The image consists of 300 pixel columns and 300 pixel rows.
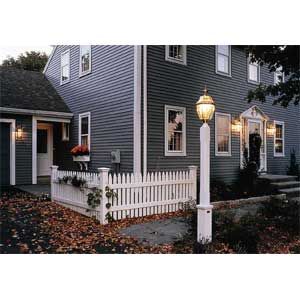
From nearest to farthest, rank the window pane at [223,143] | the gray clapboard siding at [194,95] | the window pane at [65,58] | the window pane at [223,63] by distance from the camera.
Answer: the gray clapboard siding at [194,95] < the window pane at [223,63] < the window pane at [223,143] < the window pane at [65,58]

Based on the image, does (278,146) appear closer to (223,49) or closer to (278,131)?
(278,131)

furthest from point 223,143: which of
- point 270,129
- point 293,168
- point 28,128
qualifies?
point 28,128

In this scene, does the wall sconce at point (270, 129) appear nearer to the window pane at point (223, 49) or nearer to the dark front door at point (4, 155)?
the window pane at point (223, 49)

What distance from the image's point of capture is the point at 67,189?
22.2ft

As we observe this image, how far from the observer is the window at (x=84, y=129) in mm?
8535

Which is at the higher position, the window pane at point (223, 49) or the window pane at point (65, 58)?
the window pane at point (223, 49)

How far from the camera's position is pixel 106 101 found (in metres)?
7.96

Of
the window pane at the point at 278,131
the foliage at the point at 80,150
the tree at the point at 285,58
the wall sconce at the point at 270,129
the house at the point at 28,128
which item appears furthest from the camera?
the window pane at the point at 278,131

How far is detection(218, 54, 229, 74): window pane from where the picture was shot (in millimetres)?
9180

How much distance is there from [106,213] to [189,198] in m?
2.02

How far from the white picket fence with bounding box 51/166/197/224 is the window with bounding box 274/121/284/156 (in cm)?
562

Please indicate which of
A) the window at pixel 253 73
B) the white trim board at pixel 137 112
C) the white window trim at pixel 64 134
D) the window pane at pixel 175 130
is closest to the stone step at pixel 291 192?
the window pane at pixel 175 130

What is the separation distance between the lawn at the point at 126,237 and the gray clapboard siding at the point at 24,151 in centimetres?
297
